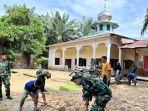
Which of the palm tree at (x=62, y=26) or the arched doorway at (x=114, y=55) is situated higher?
the palm tree at (x=62, y=26)

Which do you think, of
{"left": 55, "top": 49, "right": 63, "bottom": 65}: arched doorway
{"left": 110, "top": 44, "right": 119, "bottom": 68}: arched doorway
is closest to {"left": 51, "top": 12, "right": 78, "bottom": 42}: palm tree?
{"left": 55, "top": 49, "right": 63, "bottom": 65}: arched doorway

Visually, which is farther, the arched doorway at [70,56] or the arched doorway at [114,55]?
the arched doorway at [70,56]

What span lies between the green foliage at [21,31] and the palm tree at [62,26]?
5.86 meters

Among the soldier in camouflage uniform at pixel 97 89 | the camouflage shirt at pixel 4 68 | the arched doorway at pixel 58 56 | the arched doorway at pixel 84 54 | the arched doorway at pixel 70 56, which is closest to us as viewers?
the soldier in camouflage uniform at pixel 97 89

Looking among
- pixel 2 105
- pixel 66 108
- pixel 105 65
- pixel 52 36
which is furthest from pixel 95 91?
pixel 52 36

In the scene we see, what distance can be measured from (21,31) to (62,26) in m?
10.5

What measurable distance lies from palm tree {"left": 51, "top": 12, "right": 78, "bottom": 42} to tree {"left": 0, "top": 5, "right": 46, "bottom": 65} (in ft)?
19.2

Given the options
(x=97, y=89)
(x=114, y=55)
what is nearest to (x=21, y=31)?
(x=114, y=55)

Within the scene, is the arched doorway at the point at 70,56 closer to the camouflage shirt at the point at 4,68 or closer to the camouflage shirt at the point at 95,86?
the camouflage shirt at the point at 4,68

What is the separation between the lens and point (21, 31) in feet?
116

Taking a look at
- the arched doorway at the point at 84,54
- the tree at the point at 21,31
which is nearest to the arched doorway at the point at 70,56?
the arched doorway at the point at 84,54

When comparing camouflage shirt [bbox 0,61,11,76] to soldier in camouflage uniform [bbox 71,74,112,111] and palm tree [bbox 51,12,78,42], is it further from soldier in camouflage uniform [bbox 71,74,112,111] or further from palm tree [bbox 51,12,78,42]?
palm tree [bbox 51,12,78,42]

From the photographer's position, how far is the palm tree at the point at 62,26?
147 feet

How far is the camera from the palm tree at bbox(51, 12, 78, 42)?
44.7 metres
